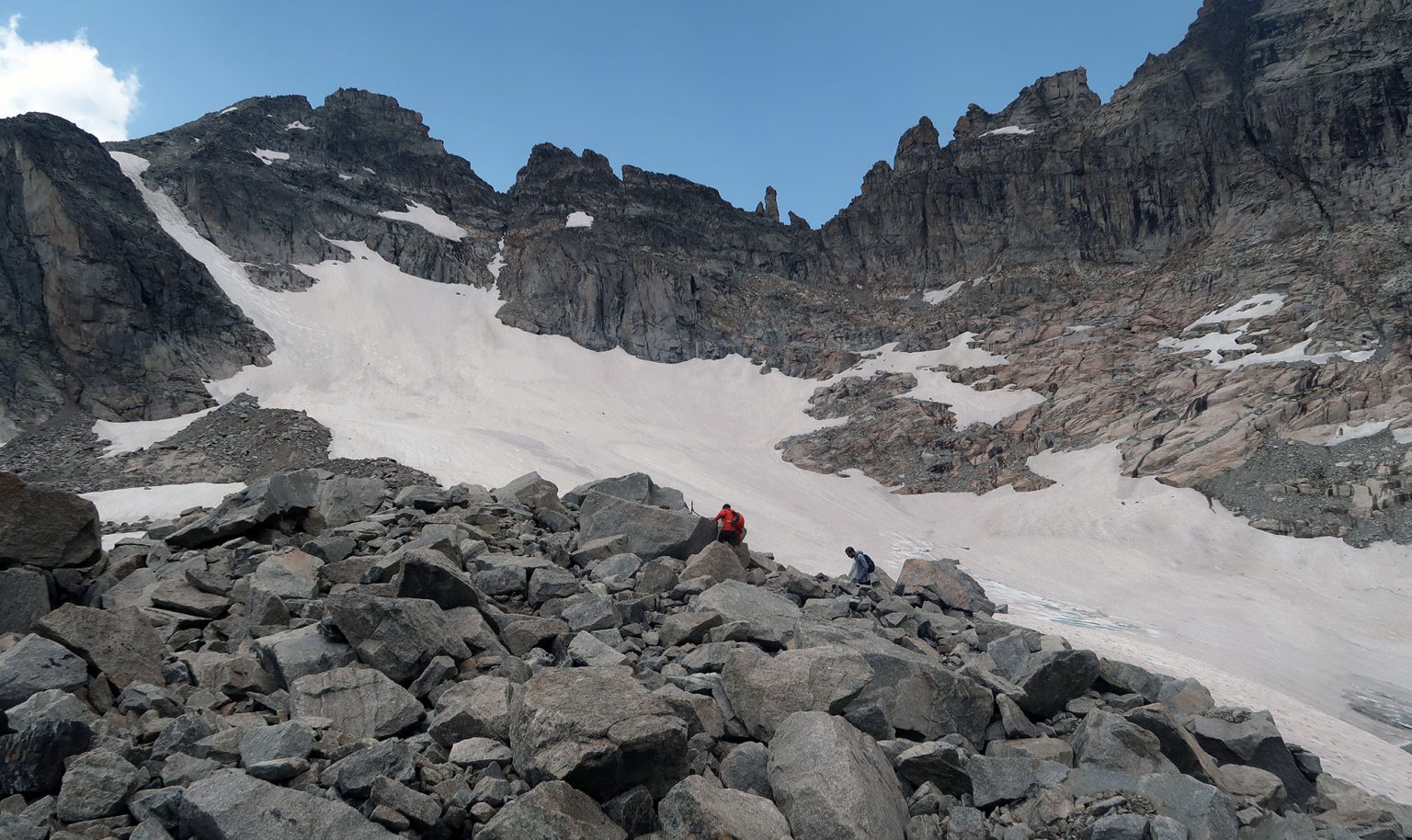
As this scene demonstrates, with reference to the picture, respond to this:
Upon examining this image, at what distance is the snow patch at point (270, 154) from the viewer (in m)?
78.7

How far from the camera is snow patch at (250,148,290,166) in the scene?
258 feet

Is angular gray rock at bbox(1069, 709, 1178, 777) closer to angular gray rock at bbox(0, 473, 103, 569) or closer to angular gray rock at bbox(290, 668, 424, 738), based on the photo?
angular gray rock at bbox(290, 668, 424, 738)

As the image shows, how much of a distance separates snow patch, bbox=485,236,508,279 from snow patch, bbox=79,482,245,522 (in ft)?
177

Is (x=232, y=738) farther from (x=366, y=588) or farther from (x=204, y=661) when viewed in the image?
(x=366, y=588)

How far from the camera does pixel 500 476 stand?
104ft

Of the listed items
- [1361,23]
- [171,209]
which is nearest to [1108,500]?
[1361,23]

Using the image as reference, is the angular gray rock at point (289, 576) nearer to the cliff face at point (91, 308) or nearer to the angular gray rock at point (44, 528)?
the angular gray rock at point (44, 528)

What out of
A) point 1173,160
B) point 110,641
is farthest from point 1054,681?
point 1173,160

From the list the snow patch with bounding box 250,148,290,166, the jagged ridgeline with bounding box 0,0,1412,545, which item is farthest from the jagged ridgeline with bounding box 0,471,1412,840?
the snow patch with bounding box 250,148,290,166

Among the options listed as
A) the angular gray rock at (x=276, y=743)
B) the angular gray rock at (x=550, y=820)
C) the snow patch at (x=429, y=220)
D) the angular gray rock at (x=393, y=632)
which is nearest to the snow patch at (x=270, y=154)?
the snow patch at (x=429, y=220)

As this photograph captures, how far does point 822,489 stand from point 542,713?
41185mm

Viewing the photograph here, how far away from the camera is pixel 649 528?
1242 cm

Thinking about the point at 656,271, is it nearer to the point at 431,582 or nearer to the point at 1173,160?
the point at 1173,160

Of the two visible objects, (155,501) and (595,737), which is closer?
(595,737)
